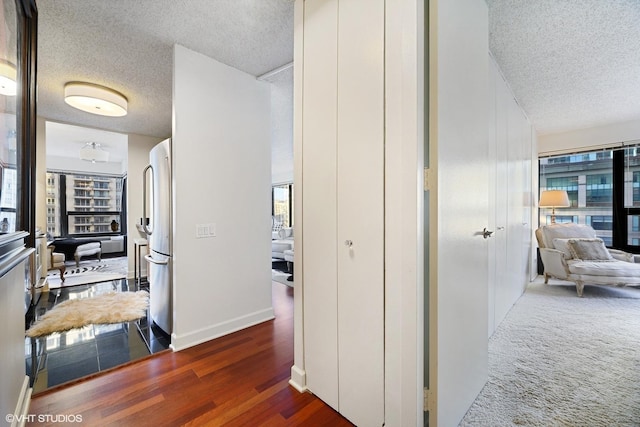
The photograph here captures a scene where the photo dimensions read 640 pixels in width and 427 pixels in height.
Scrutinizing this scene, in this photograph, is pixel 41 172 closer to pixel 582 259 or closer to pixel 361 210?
pixel 361 210

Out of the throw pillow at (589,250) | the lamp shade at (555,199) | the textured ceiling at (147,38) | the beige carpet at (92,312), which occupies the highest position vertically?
the textured ceiling at (147,38)

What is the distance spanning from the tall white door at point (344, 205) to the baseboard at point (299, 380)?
5cm

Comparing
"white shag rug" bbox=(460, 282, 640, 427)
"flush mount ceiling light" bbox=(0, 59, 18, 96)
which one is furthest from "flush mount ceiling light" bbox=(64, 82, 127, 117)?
"white shag rug" bbox=(460, 282, 640, 427)

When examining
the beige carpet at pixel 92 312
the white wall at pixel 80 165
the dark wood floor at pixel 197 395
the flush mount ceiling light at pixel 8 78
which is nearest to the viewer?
the flush mount ceiling light at pixel 8 78

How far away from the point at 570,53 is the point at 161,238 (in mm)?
4135

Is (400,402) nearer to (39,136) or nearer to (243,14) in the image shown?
(243,14)

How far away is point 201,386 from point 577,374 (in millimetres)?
2641

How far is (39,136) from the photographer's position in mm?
3895

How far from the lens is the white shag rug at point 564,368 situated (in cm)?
152

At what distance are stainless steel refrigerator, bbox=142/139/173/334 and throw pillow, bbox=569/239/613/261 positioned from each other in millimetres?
5302

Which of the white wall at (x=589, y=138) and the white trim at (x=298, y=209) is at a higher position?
the white wall at (x=589, y=138)

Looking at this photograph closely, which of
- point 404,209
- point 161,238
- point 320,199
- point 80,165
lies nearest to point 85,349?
point 161,238

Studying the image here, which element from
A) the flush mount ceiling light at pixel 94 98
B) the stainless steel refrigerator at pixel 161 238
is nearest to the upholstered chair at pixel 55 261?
the flush mount ceiling light at pixel 94 98

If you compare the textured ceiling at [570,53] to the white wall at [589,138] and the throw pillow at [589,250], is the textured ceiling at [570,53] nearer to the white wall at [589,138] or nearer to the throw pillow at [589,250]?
the white wall at [589,138]
